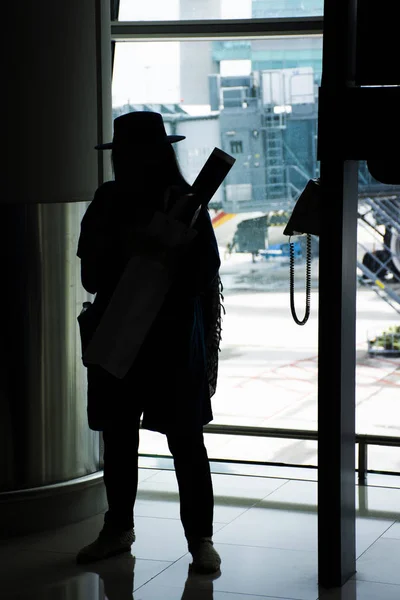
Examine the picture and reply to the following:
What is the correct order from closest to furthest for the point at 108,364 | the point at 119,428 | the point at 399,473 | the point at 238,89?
the point at 108,364 < the point at 119,428 < the point at 399,473 < the point at 238,89

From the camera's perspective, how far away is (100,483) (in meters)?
4.39

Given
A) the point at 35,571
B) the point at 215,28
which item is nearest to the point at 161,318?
the point at 35,571

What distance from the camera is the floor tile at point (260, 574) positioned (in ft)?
11.4

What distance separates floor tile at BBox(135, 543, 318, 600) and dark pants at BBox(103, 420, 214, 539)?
16cm

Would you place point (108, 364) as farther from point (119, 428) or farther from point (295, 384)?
point (295, 384)

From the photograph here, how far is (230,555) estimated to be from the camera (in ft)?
12.7

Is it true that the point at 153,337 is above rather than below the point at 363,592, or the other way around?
above

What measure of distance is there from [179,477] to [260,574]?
1.49ft

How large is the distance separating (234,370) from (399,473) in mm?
1053

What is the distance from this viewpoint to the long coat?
3578mm

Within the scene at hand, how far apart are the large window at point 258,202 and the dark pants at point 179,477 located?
57.1 inches

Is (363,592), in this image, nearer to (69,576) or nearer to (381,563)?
(381,563)

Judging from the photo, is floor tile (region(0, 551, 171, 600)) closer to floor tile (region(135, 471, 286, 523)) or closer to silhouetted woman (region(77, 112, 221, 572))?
silhouetted woman (region(77, 112, 221, 572))

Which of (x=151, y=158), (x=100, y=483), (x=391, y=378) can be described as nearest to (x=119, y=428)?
(x=100, y=483)
